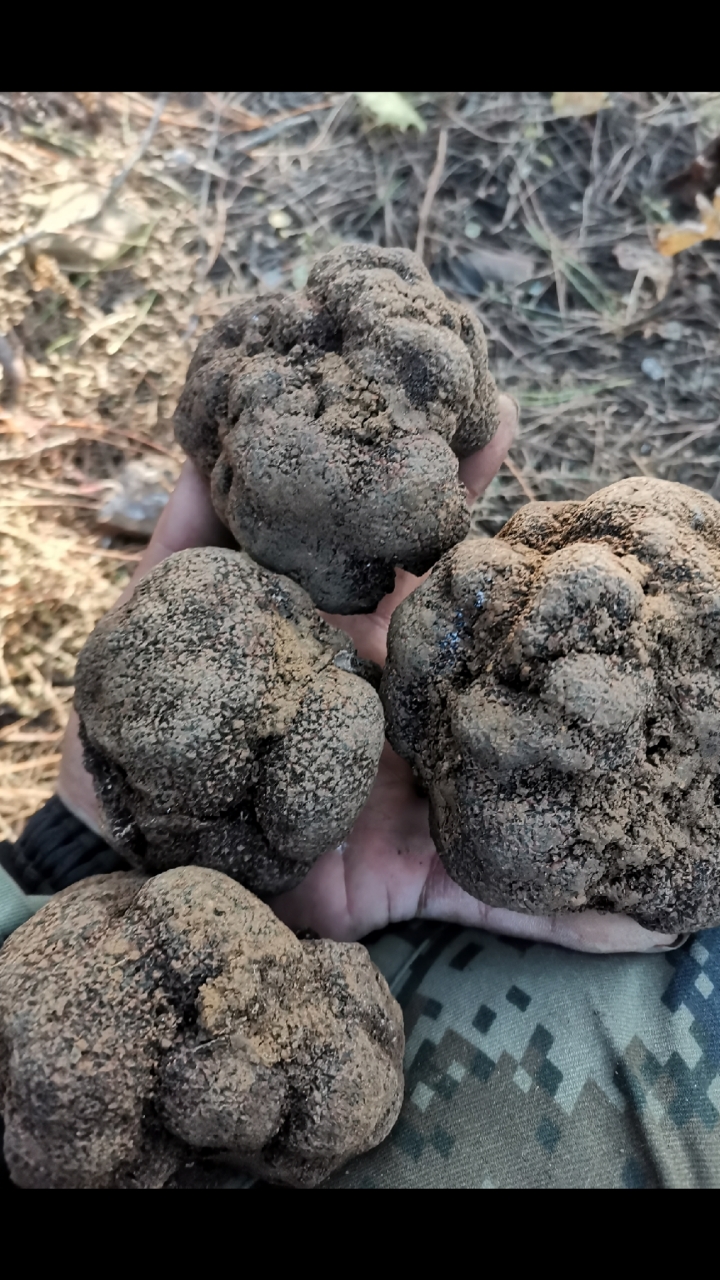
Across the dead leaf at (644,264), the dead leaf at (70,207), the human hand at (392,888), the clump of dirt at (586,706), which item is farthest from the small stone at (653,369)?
the dead leaf at (70,207)

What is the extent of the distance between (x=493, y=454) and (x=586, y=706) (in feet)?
2.60

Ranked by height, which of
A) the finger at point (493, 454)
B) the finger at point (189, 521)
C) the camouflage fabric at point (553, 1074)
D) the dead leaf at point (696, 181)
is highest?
the dead leaf at point (696, 181)

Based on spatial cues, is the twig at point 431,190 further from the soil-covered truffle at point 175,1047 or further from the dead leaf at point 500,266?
the soil-covered truffle at point 175,1047

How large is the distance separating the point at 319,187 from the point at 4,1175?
7.88 feet

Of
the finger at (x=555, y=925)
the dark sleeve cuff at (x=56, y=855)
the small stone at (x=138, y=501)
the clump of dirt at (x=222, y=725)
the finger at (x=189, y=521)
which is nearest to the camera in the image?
the clump of dirt at (x=222, y=725)

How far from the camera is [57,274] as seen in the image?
2330 millimetres

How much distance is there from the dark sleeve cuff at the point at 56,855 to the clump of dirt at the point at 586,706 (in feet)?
2.23

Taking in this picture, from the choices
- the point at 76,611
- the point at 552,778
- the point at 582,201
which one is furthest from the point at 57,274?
the point at 552,778

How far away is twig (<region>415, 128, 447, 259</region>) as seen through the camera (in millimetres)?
2418

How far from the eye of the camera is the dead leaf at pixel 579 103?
2510 mm

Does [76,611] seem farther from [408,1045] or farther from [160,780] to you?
[408,1045]

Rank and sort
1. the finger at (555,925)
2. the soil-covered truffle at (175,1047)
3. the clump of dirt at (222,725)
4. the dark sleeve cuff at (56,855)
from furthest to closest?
the dark sleeve cuff at (56,855) < the finger at (555,925) < the clump of dirt at (222,725) < the soil-covered truffle at (175,1047)

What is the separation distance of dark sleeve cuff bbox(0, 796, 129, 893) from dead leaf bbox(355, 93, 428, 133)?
207cm

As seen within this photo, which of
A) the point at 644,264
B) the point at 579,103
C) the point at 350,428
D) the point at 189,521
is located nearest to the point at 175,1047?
the point at 350,428
